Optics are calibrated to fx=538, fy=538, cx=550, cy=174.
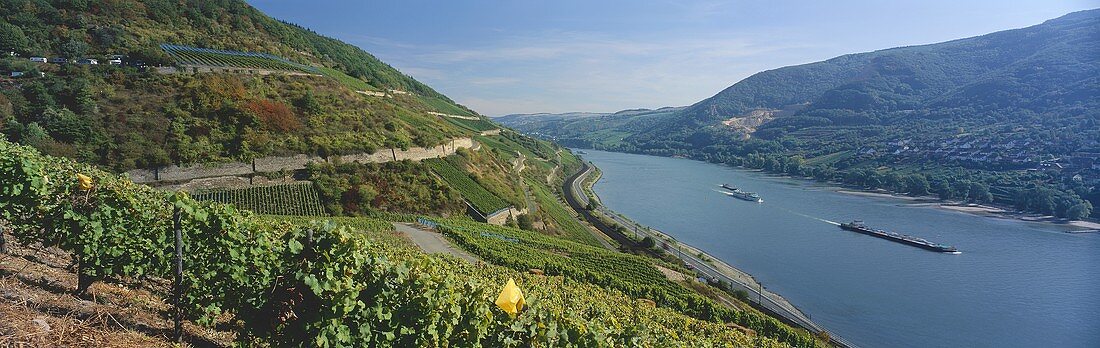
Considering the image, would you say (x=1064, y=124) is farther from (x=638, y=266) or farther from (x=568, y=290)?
(x=568, y=290)

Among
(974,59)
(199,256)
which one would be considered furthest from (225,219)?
(974,59)

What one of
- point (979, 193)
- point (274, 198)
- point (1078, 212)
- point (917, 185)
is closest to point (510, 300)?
point (274, 198)

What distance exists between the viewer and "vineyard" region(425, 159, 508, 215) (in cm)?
3328

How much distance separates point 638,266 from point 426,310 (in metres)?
23.8

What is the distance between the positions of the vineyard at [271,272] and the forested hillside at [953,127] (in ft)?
240

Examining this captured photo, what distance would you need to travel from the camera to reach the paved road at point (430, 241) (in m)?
20.7

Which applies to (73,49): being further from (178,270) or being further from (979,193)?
(979,193)

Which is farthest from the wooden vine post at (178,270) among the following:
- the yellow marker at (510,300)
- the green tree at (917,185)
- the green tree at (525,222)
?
the green tree at (917,185)

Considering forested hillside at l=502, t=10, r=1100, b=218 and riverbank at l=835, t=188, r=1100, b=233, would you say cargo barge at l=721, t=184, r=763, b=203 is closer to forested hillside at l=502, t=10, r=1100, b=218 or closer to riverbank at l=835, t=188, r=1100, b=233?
riverbank at l=835, t=188, r=1100, b=233

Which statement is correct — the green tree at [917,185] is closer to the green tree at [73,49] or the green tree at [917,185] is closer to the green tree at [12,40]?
the green tree at [73,49]

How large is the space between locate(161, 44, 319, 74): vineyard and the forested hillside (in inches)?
2969

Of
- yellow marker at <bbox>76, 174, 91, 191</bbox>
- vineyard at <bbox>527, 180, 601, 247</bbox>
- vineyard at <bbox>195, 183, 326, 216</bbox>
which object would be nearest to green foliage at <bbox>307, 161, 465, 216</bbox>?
vineyard at <bbox>195, 183, 326, 216</bbox>

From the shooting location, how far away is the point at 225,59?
121ft

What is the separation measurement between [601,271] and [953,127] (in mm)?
115143
